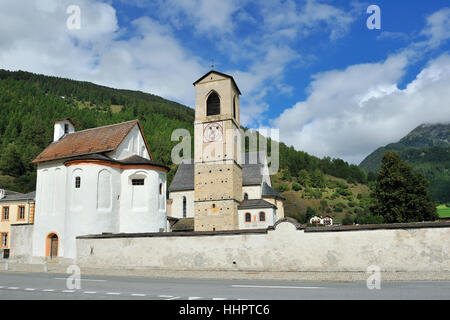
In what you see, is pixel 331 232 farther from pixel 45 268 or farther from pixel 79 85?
pixel 79 85

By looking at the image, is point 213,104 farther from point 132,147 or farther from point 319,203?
point 319,203

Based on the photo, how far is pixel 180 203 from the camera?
161 feet

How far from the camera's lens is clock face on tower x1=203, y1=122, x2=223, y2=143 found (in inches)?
1549

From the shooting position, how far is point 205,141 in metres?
39.9

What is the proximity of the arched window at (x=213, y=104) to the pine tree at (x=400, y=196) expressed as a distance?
20747 mm

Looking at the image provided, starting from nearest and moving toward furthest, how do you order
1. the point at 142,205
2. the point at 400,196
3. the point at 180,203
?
the point at 142,205
the point at 400,196
the point at 180,203

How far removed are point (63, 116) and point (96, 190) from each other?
377 feet

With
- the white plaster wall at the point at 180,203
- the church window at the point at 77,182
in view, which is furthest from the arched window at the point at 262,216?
the church window at the point at 77,182

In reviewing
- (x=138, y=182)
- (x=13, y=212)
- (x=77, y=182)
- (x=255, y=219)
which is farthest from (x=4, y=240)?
(x=255, y=219)

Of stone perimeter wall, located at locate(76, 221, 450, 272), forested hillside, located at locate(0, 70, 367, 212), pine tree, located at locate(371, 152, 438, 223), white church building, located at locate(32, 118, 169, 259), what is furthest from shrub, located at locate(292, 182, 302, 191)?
stone perimeter wall, located at locate(76, 221, 450, 272)

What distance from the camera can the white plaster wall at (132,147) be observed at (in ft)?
97.7

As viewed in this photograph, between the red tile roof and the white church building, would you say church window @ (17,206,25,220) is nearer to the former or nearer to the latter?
the white church building

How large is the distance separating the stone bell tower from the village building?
17316mm
